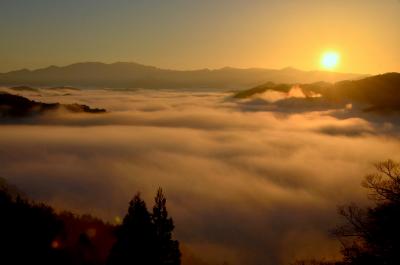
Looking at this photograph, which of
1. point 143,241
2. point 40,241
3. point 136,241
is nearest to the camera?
point 136,241

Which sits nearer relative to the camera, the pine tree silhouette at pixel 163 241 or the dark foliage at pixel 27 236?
the dark foliage at pixel 27 236

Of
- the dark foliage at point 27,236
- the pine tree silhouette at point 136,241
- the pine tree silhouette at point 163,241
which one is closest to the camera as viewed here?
the dark foliage at point 27,236

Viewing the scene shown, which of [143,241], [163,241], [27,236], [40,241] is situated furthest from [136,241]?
[27,236]

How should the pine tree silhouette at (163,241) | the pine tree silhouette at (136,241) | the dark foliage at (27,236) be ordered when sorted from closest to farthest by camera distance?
the dark foliage at (27,236) → the pine tree silhouette at (136,241) → the pine tree silhouette at (163,241)

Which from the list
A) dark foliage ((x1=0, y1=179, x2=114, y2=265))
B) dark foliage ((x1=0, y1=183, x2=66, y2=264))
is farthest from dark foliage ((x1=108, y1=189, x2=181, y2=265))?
dark foliage ((x1=0, y1=179, x2=114, y2=265))

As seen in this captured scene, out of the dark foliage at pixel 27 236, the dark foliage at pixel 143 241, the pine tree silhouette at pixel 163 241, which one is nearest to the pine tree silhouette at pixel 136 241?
the dark foliage at pixel 143 241

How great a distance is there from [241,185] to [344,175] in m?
30.4

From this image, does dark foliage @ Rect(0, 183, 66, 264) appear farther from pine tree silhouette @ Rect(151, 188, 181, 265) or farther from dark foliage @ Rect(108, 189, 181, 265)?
pine tree silhouette @ Rect(151, 188, 181, 265)

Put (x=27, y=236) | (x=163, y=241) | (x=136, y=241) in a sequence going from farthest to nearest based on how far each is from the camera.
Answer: (x=27, y=236) → (x=163, y=241) → (x=136, y=241)

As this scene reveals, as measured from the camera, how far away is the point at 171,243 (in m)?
22.0

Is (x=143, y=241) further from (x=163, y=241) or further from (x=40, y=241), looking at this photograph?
(x=40, y=241)

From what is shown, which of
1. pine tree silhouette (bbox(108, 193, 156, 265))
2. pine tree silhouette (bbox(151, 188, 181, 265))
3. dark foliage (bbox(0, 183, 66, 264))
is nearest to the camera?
dark foliage (bbox(0, 183, 66, 264))

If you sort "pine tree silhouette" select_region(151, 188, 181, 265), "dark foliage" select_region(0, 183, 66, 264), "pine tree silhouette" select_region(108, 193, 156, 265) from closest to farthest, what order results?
"dark foliage" select_region(0, 183, 66, 264)
"pine tree silhouette" select_region(108, 193, 156, 265)
"pine tree silhouette" select_region(151, 188, 181, 265)

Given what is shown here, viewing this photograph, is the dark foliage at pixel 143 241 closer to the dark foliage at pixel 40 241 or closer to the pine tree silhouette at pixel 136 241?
the pine tree silhouette at pixel 136 241
